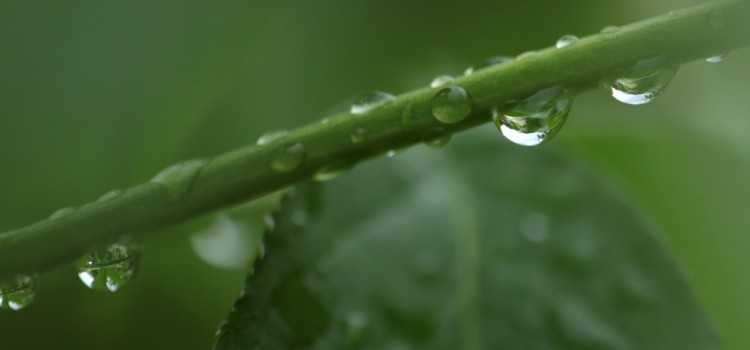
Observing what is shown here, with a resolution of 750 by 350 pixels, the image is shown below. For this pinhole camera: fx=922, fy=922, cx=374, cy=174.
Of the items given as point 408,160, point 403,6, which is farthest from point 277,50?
point 408,160

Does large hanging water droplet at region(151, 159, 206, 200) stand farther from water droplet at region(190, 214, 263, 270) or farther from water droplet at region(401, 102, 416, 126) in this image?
water droplet at region(190, 214, 263, 270)

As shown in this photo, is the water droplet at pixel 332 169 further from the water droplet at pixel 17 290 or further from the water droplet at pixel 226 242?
the water droplet at pixel 226 242

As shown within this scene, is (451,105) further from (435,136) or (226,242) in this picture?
(226,242)

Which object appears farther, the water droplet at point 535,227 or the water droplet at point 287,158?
the water droplet at point 535,227

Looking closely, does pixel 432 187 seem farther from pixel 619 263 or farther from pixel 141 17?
pixel 141 17

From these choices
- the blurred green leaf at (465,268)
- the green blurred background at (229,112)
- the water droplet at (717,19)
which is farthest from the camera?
the green blurred background at (229,112)

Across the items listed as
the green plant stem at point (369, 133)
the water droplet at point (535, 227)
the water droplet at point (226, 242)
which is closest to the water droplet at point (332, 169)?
the green plant stem at point (369, 133)

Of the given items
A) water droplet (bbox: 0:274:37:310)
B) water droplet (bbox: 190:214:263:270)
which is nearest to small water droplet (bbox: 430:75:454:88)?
water droplet (bbox: 0:274:37:310)

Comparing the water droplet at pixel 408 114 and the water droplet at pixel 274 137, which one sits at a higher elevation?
the water droplet at pixel 274 137
